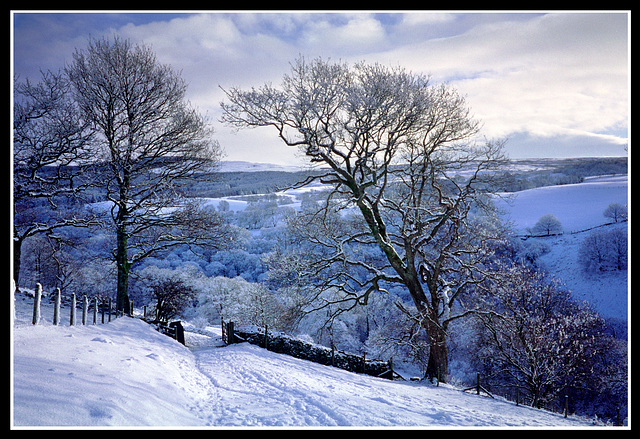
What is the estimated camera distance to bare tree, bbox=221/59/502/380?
24.4 ft

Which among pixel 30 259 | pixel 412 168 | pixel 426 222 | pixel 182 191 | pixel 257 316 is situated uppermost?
pixel 412 168

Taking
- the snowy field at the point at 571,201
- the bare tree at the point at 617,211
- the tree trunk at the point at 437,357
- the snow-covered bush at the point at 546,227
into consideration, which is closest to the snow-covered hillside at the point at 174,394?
the tree trunk at the point at 437,357

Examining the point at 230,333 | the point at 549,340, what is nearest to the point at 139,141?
the point at 230,333

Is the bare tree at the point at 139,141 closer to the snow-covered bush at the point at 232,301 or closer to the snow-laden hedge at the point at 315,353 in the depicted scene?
the snow-laden hedge at the point at 315,353

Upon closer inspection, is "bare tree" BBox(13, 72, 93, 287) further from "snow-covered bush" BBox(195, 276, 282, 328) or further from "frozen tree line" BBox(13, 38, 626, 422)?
"snow-covered bush" BBox(195, 276, 282, 328)

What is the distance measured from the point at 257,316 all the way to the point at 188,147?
968 inches

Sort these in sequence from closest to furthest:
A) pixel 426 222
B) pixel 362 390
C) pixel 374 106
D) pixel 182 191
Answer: pixel 362 390
pixel 374 106
pixel 426 222
pixel 182 191

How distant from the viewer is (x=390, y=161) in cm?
864

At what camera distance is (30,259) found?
82.2ft

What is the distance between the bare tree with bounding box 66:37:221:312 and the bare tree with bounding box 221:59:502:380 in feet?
13.4

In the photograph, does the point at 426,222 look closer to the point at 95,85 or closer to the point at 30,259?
the point at 95,85

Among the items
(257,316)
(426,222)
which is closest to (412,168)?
(426,222)

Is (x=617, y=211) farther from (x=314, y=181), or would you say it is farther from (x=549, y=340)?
(x=549, y=340)

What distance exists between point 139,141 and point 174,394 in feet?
28.2
